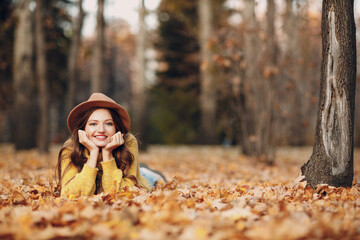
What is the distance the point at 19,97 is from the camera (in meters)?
10.7

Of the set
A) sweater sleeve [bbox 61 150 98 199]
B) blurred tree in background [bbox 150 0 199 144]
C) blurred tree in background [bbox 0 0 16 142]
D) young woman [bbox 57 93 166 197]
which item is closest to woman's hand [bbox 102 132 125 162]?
young woman [bbox 57 93 166 197]

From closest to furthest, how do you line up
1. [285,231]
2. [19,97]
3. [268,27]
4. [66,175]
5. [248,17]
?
1. [285,231]
2. [66,175]
3. [268,27]
4. [248,17]
5. [19,97]

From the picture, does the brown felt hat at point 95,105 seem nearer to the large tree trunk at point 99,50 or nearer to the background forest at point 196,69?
the background forest at point 196,69

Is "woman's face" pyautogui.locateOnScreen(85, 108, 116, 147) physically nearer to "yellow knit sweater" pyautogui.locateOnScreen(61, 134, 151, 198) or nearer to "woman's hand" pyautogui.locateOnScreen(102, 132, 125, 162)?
"woman's hand" pyautogui.locateOnScreen(102, 132, 125, 162)

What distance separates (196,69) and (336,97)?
47.2 ft

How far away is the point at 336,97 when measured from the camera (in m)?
3.26

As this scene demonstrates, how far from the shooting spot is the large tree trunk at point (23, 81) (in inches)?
414

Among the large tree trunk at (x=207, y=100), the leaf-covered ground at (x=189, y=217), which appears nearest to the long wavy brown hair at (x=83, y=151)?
the leaf-covered ground at (x=189, y=217)

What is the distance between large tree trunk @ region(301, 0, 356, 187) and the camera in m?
3.23

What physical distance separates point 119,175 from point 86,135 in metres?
0.48

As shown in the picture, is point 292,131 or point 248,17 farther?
point 292,131

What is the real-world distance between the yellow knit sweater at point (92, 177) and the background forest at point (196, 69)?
4.14 meters

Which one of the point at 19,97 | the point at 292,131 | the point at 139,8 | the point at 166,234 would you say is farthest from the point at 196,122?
the point at 166,234

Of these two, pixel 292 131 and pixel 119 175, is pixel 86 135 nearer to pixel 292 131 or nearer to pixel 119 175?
pixel 119 175
